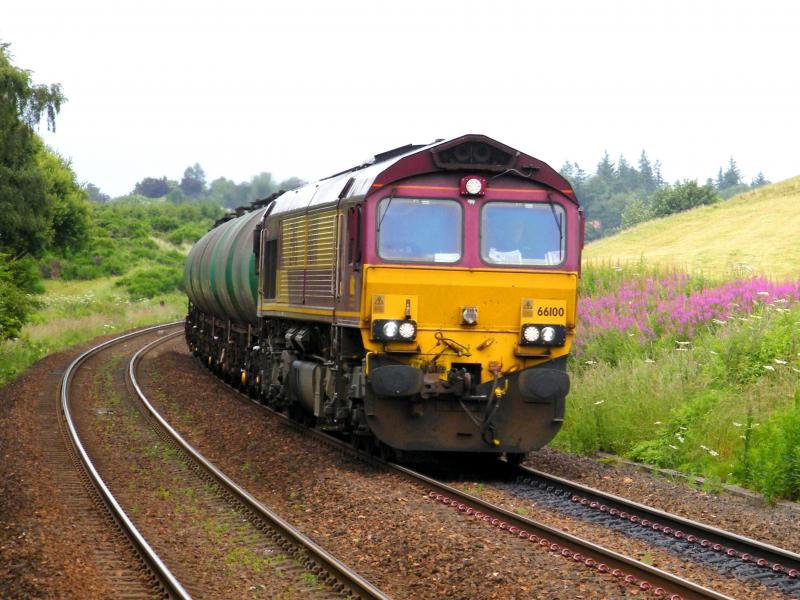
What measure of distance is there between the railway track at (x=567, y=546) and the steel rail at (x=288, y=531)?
1.61 m

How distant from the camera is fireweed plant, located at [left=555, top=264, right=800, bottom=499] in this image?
1195 centimetres

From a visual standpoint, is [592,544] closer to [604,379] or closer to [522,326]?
[522,326]

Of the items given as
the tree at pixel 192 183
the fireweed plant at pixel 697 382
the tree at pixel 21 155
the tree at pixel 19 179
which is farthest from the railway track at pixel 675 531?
the tree at pixel 192 183

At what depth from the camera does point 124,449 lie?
15.3 meters

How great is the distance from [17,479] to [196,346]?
18.8 meters

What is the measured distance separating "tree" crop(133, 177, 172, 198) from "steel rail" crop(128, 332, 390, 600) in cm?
14371

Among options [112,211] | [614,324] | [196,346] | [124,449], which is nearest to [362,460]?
[124,449]

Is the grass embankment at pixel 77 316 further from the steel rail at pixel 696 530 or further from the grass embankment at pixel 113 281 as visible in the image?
the steel rail at pixel 696 530

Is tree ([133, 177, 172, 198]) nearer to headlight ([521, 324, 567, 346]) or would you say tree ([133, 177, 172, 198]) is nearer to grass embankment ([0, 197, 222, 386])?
grass embankment ([0, 197, 222, 386])

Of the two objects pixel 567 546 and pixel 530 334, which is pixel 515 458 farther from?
pixel 567 546

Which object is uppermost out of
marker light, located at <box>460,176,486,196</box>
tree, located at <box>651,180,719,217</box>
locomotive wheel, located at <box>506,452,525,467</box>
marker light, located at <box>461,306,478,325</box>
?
tree, located at <box>651,180,719,217</box>

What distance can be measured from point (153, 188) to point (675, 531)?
153 meters

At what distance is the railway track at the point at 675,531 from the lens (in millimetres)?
8141

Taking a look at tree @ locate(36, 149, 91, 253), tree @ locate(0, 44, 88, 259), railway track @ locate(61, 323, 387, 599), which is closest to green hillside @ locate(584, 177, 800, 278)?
railway track @ locate(61, 323, 387, 599)
